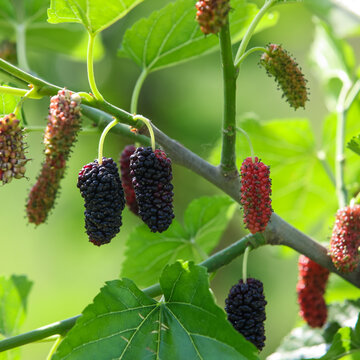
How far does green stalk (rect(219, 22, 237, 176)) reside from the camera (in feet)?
2.73

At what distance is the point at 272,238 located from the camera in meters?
1.04

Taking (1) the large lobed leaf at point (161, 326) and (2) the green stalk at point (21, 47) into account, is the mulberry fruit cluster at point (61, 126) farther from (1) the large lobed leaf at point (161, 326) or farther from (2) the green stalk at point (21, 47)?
(2) the green stalk at point (21, 47)

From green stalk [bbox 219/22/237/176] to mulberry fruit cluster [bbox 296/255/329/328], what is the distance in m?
0.32

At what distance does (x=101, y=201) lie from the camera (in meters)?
0.80

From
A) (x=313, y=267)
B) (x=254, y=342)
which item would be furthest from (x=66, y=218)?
(x=254, y=342)

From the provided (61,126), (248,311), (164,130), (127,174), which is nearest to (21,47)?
(127,174)

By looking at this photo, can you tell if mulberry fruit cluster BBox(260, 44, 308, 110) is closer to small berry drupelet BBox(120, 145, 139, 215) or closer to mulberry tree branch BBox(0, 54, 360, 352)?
mulberry tree branch BBox(0, 54, 360, 352)

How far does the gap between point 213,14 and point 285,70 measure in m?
0.24

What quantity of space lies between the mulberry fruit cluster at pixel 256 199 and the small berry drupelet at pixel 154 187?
4.5 inches

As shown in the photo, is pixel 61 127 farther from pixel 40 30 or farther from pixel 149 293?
pixel 40 30

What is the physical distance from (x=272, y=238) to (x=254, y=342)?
0.22 metres

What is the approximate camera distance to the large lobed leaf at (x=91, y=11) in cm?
87

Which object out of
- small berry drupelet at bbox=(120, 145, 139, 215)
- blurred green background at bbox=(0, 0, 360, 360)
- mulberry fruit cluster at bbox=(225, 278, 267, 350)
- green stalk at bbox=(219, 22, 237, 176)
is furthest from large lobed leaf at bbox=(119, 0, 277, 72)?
blurred green background at bbox=(0, 0, 360, 360)

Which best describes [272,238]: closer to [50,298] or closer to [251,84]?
[251,84]
